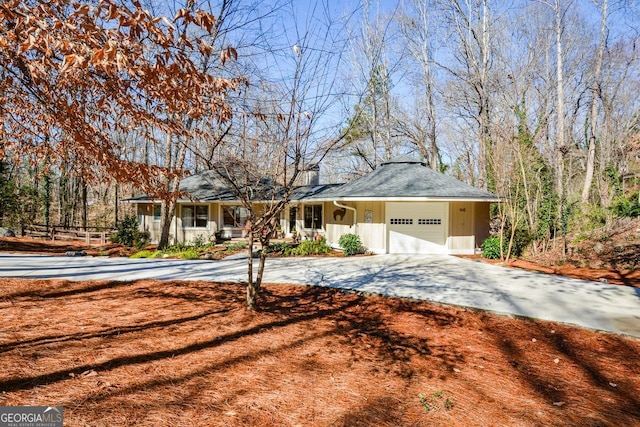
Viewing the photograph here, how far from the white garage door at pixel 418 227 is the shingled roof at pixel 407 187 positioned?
707mm

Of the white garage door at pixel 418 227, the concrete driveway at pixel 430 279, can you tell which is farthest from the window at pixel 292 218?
the concrete driveway at pixel 430 279

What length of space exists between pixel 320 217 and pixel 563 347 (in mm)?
11289

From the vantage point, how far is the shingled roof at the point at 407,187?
1123cm

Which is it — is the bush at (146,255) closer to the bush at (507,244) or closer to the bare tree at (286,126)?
the bare tree at (286,126)

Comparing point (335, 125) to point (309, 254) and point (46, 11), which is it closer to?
point (46, 11)

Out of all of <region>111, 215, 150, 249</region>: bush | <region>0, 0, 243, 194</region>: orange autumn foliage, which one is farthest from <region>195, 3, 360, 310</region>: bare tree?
<region>111, 215, 150, 249</region>: bush

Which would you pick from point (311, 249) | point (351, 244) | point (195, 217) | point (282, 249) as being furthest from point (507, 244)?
point (195, 217)

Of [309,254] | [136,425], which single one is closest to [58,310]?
[136,425]

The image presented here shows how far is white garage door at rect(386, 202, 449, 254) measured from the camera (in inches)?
484

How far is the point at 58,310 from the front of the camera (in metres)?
4.77

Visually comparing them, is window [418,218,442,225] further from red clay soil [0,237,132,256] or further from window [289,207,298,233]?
red clay soil [0,237,132,256]

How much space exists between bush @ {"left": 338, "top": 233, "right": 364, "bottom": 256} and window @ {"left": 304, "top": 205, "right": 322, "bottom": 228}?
3.22m

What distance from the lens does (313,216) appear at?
15.4 meters

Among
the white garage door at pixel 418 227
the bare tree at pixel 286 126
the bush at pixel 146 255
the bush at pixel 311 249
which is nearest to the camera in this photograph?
the bare tree at pixel 286 126
